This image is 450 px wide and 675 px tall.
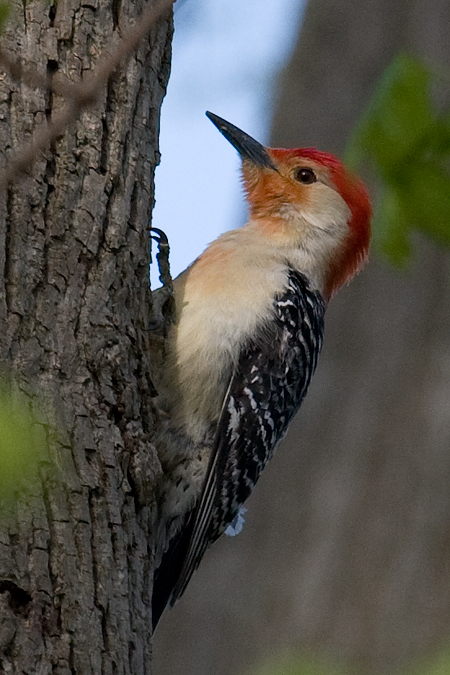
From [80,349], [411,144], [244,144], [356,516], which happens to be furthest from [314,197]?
[411,144]

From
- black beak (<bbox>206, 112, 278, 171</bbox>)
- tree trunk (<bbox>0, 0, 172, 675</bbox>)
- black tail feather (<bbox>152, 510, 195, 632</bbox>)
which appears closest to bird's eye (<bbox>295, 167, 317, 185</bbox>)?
black beak (<bbox>206, 112, 278, 171</bbox>)

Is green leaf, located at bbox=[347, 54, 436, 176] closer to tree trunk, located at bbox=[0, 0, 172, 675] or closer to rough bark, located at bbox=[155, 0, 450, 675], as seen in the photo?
tree trunk, located at bbox=[0, 0, 172, 675]

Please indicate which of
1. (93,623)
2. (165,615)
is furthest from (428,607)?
(93,623)

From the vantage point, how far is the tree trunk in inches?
109

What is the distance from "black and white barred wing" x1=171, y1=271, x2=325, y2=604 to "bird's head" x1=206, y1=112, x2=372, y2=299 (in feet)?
1.73

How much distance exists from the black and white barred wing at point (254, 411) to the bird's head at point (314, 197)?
0.53 m

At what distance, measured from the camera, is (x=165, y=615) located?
6301mm

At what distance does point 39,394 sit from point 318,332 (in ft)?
7.06

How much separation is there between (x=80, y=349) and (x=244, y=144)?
2.50m

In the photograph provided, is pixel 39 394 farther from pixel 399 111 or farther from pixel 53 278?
pixel 399 111

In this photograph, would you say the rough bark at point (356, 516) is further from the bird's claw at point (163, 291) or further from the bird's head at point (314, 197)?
the bird's claw at point (163, 291)

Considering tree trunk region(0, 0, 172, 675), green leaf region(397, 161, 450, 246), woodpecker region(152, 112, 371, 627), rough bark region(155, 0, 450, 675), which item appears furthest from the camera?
rough bark region(155, 0, 450, 675)

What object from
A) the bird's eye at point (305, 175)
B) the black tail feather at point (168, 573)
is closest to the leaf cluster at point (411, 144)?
the black tail feather at point (168, 573)

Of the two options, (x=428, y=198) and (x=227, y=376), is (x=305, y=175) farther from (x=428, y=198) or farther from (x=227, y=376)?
(x=428, y=198)
